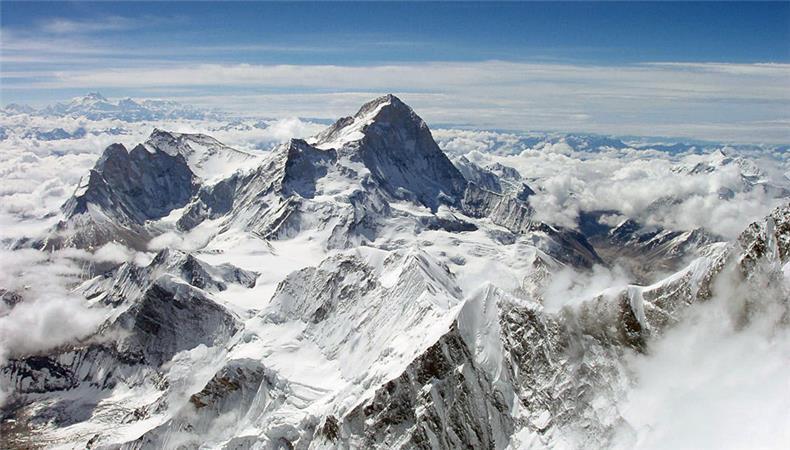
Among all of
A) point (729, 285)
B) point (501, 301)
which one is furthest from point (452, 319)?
point (729, 285)

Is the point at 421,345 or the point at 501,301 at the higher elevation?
the point at 501,301

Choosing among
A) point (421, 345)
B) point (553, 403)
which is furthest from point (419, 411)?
point (553, 403)

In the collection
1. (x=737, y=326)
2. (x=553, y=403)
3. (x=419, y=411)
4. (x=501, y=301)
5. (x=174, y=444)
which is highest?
(x=737, y=326)

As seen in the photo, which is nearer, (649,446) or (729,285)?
(649,446)

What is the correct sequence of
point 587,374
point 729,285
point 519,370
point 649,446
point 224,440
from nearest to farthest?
point 649,446, point 729,285, point 587,374, point 519,370, point 224,440

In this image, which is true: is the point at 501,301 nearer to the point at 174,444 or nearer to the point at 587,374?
the point at 587,374

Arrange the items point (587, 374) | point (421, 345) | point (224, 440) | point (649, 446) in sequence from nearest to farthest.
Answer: point (649, 446), point (587, 374), point (421, 345), point (224, 440)

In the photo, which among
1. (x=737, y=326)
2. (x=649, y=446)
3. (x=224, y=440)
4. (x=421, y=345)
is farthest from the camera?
(x=224, y=440)

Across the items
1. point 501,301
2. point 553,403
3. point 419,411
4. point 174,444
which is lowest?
point 174,444

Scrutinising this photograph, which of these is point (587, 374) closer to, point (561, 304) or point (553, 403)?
point (553, 403)
